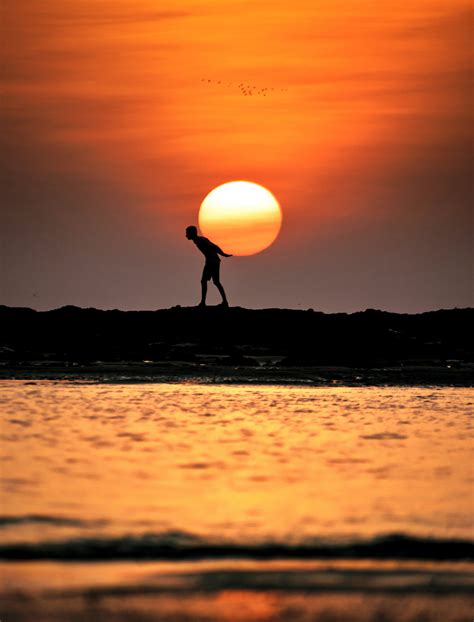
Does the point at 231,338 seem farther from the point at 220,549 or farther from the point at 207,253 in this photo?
the point at 220,549

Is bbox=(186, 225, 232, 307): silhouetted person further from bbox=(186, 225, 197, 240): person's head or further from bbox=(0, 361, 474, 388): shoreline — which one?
bbox=(0, 361, 474, 388): shoreline

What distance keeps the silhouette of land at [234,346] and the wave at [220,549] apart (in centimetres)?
1399

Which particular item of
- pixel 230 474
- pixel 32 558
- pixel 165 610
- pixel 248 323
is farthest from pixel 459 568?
pixel 248 323

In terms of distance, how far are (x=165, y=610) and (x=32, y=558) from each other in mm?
1170

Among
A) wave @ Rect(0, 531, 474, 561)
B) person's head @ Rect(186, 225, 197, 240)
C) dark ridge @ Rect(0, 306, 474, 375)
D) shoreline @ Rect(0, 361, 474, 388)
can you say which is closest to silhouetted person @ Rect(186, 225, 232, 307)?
person's head @ Rect(186, 225, 197, 240)

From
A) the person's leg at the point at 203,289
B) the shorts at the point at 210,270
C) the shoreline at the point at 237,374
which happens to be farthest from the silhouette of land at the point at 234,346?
the shorts at the point at 210,270

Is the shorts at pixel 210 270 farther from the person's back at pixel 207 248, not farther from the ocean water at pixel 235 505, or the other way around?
the ocean water at pixel 235 505

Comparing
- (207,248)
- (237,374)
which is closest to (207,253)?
(207,248)

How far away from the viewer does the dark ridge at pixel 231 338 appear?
86.5 ft

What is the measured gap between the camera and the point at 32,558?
5.76 m

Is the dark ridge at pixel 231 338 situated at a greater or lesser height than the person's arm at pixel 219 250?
lesser

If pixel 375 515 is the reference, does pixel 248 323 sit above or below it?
above

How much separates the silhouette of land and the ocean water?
899cm

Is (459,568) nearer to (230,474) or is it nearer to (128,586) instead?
(128,586)
